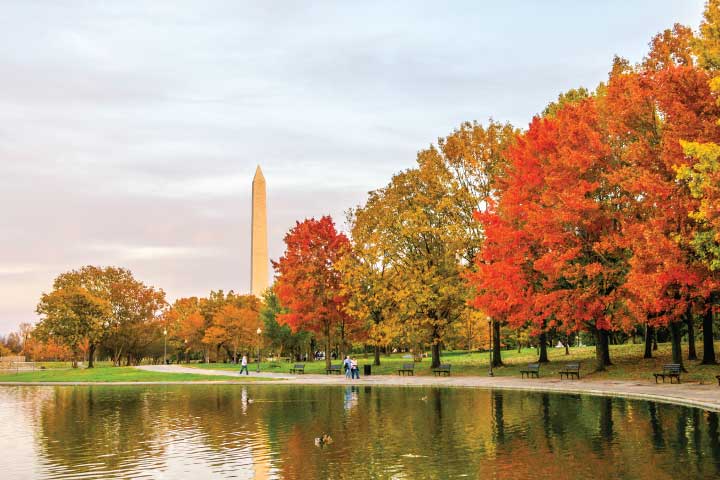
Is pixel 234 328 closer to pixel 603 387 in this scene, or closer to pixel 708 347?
pixel 708 347

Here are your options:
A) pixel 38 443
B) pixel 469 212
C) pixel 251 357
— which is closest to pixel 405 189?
pixel 469 212

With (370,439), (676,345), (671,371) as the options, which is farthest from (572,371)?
(370,439)

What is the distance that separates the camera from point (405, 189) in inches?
2050

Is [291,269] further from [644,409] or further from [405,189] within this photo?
[644,409]

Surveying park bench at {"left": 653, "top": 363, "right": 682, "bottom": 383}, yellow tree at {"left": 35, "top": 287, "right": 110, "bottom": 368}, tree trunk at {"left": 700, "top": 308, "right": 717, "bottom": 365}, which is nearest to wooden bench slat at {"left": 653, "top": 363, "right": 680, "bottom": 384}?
park bench at {"left": 653, "top": 363, "right": 682, "bottom": 383}

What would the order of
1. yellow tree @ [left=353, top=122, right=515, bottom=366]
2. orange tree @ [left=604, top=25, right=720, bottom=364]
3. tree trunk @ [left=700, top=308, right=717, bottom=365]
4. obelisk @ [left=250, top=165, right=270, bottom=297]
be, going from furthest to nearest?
obelisk @ [left=250, top=165, right=270, bottom=297]
yellow tree @ [left=353, top=122, right=515, bottom=366]
tree trunk @ [left=700, top=308, right=717, bottom=365]
orange tree @ [left=604, top=25, right=720, bottom=364]

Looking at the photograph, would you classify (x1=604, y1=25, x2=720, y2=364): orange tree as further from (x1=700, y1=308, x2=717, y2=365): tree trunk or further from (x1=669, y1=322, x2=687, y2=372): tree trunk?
(x1=700, y1=308, x2=717, y2=365): tree trunk

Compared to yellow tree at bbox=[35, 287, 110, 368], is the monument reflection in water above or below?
below

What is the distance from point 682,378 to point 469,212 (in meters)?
19.7

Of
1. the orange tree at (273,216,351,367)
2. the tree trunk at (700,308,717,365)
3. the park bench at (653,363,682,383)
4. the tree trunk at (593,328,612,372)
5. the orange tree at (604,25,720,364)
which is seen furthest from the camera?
the orange tree at (273,216,351,367)

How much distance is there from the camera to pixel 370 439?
1853 centimetres

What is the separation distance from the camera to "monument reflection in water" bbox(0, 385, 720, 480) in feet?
47.2

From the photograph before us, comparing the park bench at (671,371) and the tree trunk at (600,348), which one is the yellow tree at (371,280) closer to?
the tree trunk at (600,348)

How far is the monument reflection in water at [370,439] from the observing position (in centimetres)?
1438
